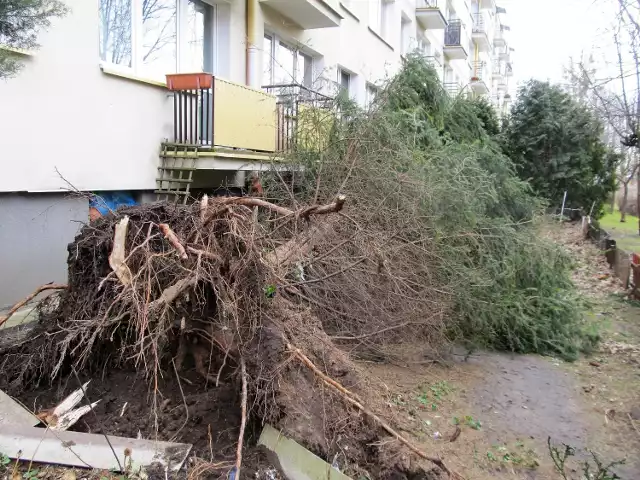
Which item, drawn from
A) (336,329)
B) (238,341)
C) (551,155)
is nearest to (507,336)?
(336,329)

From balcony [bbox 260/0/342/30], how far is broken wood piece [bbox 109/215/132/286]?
7479 mm

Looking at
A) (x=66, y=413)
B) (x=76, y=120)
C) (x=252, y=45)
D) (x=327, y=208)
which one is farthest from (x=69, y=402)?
(x=252, y=45)

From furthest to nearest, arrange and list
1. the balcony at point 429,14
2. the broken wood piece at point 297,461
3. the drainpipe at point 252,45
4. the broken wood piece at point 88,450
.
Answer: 1. the balcony at point 429,14
2. the drainpipe at point 252,45
3. the broken wood piece at point 297,461
4. the broken wood piece at point 88,450

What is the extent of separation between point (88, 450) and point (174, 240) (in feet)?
4.68

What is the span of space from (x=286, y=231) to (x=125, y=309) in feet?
4.47

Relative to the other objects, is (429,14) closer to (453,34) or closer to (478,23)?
(453,34)

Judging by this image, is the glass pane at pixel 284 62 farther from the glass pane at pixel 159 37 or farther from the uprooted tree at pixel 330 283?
the uprooted tree at pixel 330 283

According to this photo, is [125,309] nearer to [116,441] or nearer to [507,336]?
[116,441]

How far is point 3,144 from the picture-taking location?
5.61 meters

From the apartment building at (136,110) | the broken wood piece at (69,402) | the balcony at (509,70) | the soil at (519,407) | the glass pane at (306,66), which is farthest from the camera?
the balcony at (509,70)

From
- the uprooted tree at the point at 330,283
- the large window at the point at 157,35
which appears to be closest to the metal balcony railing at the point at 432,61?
the uprooted tree at the point at 330,283

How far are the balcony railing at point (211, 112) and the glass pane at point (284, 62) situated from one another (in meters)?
2.89

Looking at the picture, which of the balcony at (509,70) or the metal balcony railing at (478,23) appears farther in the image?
the balcony at (509,70)

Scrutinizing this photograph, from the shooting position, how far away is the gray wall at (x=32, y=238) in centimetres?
582
